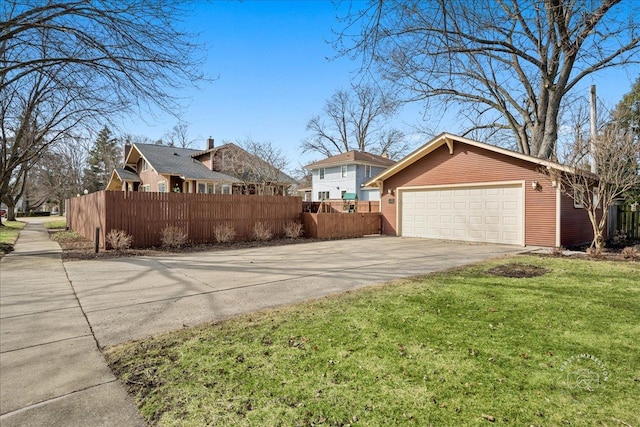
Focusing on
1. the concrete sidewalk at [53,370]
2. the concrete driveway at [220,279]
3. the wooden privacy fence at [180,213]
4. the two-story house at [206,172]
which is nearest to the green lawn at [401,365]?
the concrete sidewalk at [53,370]

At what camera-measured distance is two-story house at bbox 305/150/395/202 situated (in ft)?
97.7

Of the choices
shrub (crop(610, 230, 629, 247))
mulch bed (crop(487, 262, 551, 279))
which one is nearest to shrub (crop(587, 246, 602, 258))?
mulch bed (crop(487, 262, 551, 279))

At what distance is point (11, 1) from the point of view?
24.5 ft

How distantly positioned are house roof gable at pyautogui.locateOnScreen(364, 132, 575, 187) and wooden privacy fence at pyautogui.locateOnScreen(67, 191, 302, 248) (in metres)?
4.68

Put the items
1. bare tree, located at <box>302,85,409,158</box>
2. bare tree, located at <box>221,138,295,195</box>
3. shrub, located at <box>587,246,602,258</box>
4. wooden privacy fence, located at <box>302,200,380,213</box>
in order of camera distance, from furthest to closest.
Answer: bare tree, located at <box>302,85,409,158</box> < bare tree, located at <box>221,138,295,195</box> < wooden privacy fence, located at <box>302,200,380,213</box> < shrub, located at <box>587,246,602,258</box>

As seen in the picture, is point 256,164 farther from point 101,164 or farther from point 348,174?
point 101,164

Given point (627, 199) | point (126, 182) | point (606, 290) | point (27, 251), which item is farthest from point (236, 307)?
point (126, 182)

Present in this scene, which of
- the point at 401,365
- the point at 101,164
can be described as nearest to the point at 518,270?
the point at 401,365

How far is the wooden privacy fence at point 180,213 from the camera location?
1124 cm

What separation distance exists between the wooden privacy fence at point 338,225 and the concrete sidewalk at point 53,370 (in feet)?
34.2

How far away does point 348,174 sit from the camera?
30406mm

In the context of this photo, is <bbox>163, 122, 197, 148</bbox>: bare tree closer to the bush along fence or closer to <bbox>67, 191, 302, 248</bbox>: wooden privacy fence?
<bbox>67, 191, 302, 248</bbox>: wooden privacy fence

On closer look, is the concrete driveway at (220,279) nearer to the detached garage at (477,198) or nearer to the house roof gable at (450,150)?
the detached garage at (477,198)

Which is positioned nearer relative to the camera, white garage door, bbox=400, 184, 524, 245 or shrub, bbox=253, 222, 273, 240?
white garage door, bbox=400, 184, 524, 245
